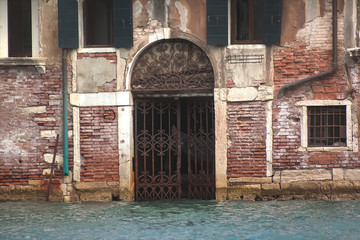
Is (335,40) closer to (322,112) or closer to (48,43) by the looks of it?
(322,112)

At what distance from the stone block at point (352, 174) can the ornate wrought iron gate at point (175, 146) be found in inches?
91.2

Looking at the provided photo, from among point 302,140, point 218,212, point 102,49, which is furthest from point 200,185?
point 102,49

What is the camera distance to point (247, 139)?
9.31 meters

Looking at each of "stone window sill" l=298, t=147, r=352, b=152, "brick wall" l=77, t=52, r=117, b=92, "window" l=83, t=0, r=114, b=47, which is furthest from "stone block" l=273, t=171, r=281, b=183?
"window" l=83, t=0, r=114, b=47

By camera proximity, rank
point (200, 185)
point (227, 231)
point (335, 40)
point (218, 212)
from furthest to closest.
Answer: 1. point (200, 185)
2. point (335, 40)
3. point (218, 212)
4. point (227, 231)

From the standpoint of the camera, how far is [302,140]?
927 cm

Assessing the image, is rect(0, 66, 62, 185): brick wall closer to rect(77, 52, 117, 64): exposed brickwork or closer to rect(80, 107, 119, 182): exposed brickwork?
rect(80, 107, 119, 182): exposed brickwork

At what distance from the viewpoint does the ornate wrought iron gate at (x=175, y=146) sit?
9680mm

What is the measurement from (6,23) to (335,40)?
5827 millimetres

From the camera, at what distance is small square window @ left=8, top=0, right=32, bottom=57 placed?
975 cm

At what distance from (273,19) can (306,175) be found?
2.73 m

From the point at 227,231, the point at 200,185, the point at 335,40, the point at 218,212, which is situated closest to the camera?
the point at 227,231

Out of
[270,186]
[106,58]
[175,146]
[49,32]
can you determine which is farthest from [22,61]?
[270,186]

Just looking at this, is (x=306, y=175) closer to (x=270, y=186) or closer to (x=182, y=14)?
(x=270, y=186)
